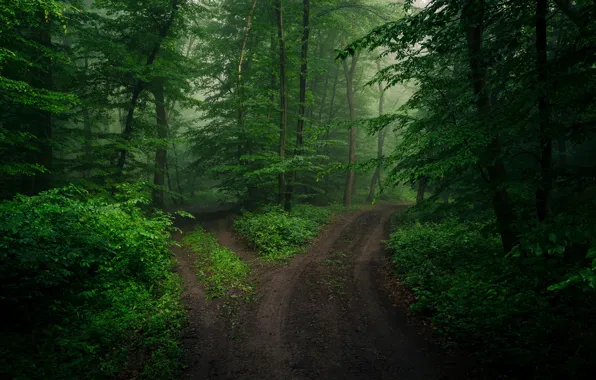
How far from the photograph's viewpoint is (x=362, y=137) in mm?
32594

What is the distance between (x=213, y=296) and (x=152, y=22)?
1405 centimetres

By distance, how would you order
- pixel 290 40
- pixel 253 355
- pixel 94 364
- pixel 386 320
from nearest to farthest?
pixel 94 364 < pixel 253 355 < pixel 386 320 < pixel 290 40

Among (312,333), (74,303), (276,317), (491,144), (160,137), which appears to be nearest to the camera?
(491,144)

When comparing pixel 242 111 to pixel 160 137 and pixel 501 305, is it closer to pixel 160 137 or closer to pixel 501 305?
pixel 160 137

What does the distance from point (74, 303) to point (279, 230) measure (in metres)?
9.10

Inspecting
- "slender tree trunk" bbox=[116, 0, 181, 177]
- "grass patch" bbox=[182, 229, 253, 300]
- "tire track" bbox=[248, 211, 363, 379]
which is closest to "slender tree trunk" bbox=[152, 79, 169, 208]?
"slender tree trunk" bbox=[116, 0, 181, 177]

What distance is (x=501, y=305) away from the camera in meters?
6.23

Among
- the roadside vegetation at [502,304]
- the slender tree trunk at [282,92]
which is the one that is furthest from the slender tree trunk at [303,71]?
the roadside vegetation at [502,304]

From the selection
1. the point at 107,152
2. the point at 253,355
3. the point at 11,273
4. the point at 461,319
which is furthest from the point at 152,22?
the point at 461,319

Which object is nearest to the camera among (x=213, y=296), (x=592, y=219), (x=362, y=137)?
(x=592, y=219)

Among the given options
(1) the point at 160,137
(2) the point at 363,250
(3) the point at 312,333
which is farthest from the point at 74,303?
(1) the point at 160,137

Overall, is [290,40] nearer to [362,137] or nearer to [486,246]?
[486,246]

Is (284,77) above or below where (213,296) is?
above

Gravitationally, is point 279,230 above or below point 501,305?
above
